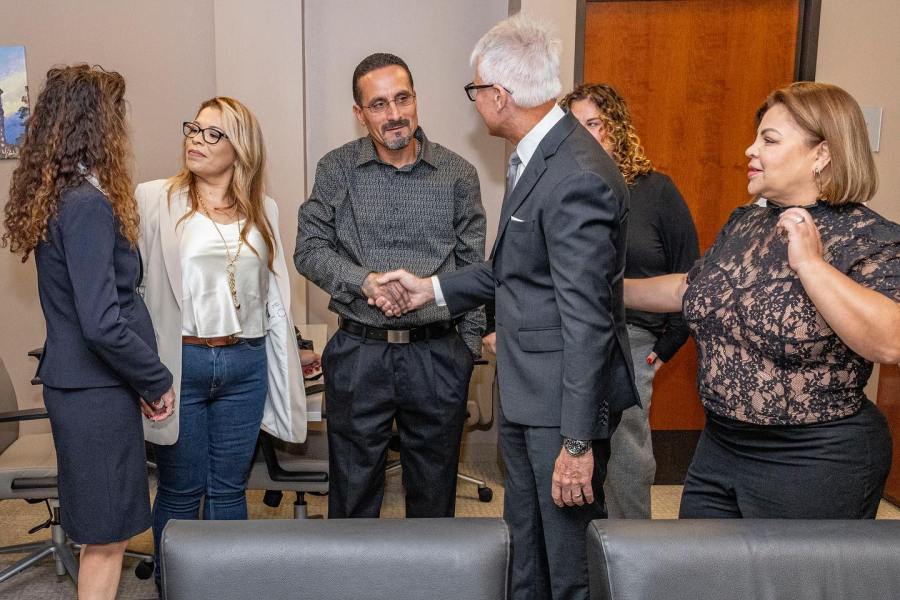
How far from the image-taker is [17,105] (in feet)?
12.6

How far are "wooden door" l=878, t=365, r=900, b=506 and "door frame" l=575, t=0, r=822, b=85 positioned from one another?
1.44m

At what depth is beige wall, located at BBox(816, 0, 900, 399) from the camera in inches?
147

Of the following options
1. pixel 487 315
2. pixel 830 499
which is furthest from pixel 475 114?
pixel 830 499

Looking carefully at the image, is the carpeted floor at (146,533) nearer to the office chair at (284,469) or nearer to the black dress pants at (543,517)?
the office chair at (284,469)

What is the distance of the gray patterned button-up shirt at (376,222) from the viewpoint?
2.53m

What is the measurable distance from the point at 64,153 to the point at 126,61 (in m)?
2.12

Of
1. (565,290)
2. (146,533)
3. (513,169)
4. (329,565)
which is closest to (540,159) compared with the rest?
(513,169)

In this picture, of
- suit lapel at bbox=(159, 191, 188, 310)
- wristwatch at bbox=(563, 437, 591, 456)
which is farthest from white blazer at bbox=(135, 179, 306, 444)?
wristwatch at bbox=(563, 437, 591, 456)

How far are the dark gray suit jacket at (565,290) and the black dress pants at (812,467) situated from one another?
1.03ft

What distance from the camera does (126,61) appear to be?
3.88 metres

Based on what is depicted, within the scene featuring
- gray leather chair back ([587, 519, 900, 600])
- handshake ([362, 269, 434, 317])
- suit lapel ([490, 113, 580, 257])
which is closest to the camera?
gray leather chair back ([587, 519, 900, 600])

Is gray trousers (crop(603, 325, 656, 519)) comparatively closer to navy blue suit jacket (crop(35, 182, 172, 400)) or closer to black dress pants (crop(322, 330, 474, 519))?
black dress pants (crop(322, 330, 474, 519))

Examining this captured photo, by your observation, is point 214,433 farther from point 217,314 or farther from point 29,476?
point 29,476

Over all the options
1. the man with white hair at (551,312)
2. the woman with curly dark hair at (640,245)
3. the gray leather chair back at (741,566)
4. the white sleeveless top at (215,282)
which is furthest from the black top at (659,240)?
the gray leather chair back at (741,566)
